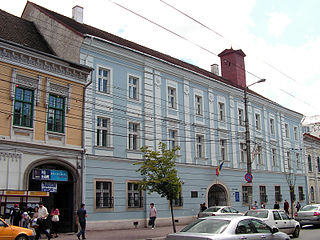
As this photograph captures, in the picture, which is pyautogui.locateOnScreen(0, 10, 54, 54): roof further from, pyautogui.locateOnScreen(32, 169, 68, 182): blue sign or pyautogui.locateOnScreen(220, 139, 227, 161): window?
pyautogui.locateOnScreen(220, 139, 227, 161): window

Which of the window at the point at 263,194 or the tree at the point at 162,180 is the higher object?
the tree at the point at 162,180

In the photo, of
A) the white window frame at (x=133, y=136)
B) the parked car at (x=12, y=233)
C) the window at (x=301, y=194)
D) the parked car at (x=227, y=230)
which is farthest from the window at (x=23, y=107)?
the window at (x=301, y=194)

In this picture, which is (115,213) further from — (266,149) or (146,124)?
(266,149)

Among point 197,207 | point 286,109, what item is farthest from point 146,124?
point 286,109

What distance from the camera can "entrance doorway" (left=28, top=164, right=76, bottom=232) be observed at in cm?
1908

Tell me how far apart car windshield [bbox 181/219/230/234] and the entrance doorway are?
11.2 meters

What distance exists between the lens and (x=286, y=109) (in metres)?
42.3

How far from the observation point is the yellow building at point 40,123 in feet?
59.2

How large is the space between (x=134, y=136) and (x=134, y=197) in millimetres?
3964

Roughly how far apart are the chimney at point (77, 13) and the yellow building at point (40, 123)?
6985mm

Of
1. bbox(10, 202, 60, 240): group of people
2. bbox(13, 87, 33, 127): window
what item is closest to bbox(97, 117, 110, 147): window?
bbox(13, 87, 33, 127): window

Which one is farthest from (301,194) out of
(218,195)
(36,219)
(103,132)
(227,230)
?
(227,230)

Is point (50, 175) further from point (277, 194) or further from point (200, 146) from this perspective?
point (277, 194)

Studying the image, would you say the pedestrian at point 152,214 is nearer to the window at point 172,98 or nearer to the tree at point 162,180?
the tree at point 162,180
